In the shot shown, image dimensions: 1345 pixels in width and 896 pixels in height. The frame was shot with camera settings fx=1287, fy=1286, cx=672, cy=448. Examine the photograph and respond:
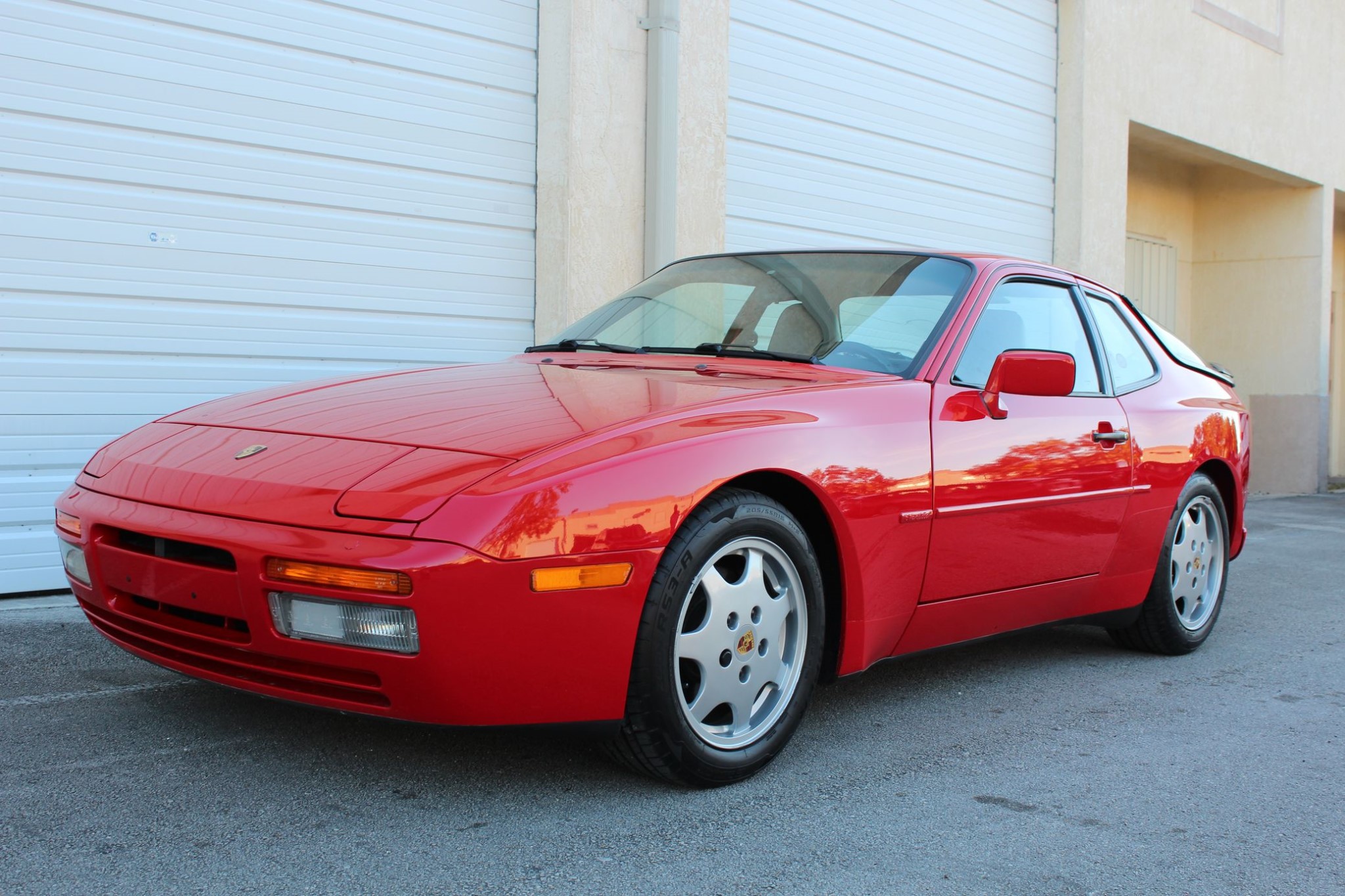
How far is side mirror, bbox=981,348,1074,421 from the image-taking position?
360 centimetres

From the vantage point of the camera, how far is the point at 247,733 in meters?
3.08

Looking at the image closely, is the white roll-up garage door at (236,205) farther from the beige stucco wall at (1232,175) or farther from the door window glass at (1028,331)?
the beige stucco wall at (1232,175)

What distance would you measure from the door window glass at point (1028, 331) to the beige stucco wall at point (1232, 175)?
7.89m

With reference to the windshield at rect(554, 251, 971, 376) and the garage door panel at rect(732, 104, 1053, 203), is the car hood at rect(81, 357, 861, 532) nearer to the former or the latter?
the windshield at rect(554, 251, 971, 376)

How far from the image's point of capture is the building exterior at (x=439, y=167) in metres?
5.33

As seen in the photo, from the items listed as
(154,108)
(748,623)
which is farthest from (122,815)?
(154,108)

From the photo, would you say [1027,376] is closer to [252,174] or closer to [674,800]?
[674,800]

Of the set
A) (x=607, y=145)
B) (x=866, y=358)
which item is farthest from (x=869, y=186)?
(x=866, y=358)

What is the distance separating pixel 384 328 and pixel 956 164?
583cm

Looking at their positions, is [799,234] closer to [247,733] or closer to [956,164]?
[956,164]

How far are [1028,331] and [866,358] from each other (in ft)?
2.44

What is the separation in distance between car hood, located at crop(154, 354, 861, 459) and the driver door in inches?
16.0

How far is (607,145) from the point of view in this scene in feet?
24.1

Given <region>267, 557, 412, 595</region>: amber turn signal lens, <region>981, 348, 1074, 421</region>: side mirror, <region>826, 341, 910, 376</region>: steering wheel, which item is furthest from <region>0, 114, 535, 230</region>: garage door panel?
<region>981, 348, 1074, 421</region>: side mirror
